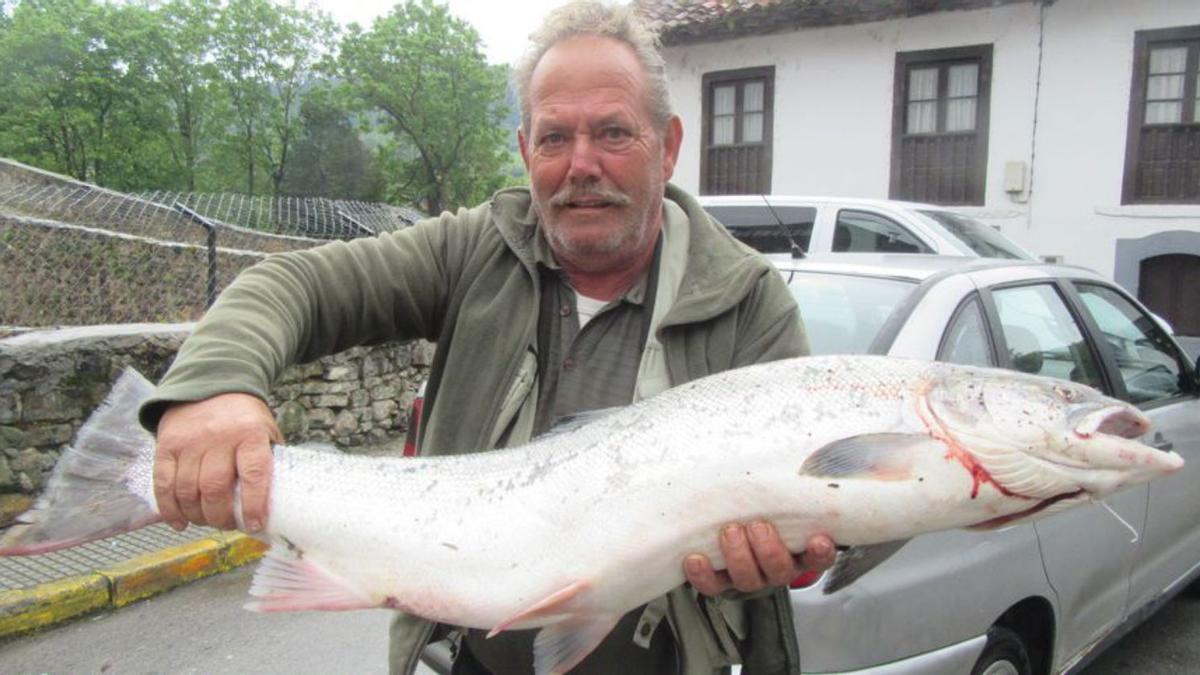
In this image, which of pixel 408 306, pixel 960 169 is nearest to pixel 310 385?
pixel 408 306

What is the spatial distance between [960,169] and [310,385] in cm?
1227

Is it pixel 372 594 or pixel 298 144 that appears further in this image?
pixel 298 144

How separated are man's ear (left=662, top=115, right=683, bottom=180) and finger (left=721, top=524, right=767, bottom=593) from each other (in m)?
0.94

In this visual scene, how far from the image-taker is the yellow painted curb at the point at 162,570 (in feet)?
16.2

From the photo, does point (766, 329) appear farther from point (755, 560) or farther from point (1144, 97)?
point (1144, 97)

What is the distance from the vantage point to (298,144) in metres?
45.9

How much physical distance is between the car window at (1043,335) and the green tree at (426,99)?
46.8 m

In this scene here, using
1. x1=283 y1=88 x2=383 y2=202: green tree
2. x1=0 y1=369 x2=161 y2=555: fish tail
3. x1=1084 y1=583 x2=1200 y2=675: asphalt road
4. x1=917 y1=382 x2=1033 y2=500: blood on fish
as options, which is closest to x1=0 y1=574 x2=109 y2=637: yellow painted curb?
x1=0 y1=369 x2=161 y2=555: fish tail

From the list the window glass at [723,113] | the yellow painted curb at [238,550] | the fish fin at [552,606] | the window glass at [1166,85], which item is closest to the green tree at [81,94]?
the window glass at [723,113]

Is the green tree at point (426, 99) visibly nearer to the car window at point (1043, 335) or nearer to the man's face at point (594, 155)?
the car window at point (1043, 335)

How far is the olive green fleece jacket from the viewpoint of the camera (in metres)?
1.95

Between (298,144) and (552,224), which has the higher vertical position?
(298,144)

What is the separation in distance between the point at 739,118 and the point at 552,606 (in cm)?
1615

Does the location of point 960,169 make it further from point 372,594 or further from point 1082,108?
point 372,594
